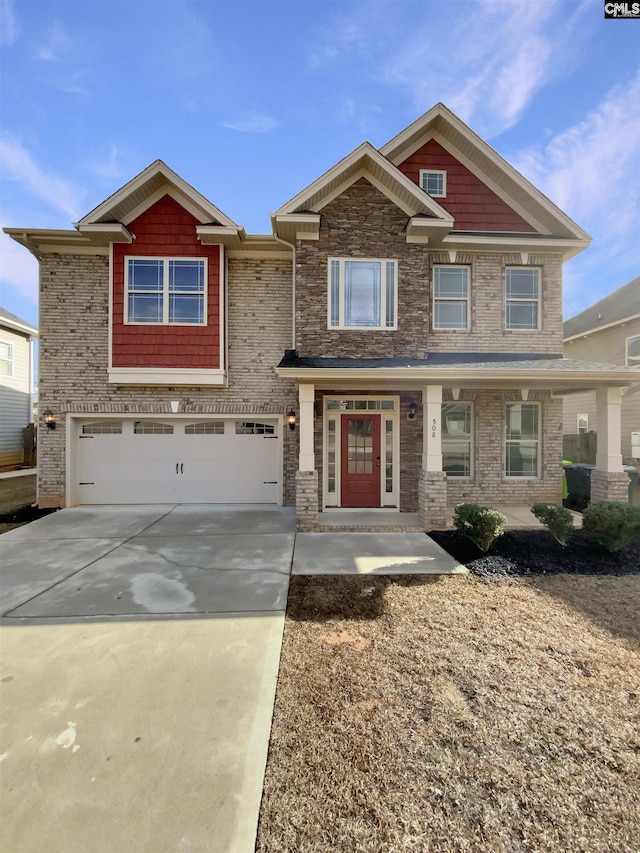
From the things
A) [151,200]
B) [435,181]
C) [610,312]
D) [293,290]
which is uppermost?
[435,181]

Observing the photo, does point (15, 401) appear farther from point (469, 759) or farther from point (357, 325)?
point (469, 759)

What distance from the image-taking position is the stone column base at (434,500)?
7.16 meters

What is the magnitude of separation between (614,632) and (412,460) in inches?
195

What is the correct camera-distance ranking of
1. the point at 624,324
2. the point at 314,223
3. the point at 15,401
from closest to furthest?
the point at 314,223, the point at 624,324, the point at 15,401

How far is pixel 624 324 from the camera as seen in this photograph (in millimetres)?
14406

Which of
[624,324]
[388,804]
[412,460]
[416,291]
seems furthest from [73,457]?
[624,324]

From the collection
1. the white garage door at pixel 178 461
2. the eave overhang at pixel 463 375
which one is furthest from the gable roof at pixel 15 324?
the eave overhang at pixel 463 375

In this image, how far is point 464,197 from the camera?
9180 mm

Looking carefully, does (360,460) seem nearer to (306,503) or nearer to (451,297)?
(306,503)

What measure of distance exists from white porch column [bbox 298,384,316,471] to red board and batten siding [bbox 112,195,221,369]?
280 cm

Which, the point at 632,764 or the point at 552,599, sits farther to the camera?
the point at 552,599

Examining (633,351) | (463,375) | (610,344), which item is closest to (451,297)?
(463,375)

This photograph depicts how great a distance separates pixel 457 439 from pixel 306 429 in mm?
4038

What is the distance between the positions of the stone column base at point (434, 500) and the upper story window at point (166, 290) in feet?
20.4
